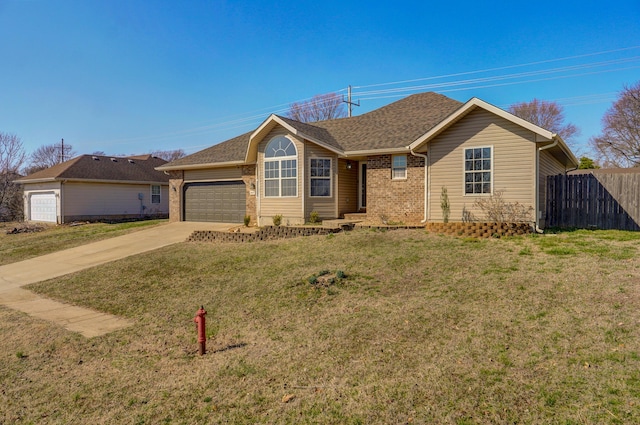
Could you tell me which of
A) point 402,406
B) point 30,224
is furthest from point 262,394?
point 30,224

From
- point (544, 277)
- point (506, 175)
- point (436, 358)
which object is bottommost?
point (436, 358)

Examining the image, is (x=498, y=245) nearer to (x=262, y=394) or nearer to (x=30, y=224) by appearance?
(x=262, y=394)

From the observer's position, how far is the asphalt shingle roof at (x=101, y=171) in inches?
1029

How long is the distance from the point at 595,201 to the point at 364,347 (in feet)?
38.2

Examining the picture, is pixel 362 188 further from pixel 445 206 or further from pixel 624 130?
pixel 624 130

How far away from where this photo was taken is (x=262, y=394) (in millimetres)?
4527

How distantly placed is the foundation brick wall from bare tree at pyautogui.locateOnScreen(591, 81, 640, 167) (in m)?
28.8

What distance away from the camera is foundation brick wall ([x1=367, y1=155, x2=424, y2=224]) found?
14.6 metres

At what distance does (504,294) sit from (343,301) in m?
2.75

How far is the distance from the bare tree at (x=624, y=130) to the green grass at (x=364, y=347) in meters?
30.8

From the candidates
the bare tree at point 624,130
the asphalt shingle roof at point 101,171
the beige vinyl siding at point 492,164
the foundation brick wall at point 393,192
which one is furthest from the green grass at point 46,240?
the bare tree at point 624,130

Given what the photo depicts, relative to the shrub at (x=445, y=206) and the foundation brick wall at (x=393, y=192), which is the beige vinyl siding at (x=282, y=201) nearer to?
the foundation brick wall at (x=393, y=192)

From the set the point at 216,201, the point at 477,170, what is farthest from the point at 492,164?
the point at 216,201

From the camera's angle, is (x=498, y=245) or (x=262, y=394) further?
(x=498, y=245)
